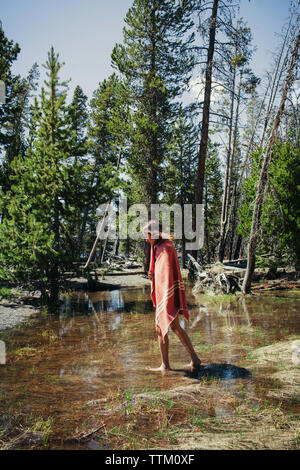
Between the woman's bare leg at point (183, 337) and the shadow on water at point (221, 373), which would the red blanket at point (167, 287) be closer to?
the woman's bare leg at point (183, 337)

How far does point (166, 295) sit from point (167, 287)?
0.39 feet

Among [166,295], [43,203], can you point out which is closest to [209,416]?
[166,295]

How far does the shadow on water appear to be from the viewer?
4.42 m

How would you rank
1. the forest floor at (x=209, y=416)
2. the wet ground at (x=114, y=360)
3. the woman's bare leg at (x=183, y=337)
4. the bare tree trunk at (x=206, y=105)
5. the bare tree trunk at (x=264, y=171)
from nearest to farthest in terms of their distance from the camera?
the forest floor at (x=209, y=416)
the wet ground at (x=114, y=360)
the woman's bare leg at (x=183, y=337)
the bare tree trunk at (x=264, y=171)
the bare tree trunk at (x=206, y=105)

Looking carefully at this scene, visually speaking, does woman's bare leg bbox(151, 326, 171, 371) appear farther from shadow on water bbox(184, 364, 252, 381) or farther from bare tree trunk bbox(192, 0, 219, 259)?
bare tree trunk bbox(192, 0, 219, 259)

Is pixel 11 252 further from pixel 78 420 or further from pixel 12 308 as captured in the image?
pixel 78 420

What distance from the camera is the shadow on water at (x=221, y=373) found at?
14.5 ft

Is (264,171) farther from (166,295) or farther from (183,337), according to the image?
(183,337)

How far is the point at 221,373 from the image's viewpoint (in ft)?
15.1

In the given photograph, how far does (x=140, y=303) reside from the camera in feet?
40.9

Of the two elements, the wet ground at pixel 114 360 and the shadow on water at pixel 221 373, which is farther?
the shadow on water at pixel 221 373

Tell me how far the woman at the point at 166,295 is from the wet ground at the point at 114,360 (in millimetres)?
379

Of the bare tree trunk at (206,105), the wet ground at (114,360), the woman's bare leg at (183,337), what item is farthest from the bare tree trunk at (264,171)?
the woman's bare leg at (183,337)

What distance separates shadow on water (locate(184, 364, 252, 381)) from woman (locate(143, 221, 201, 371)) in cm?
16
